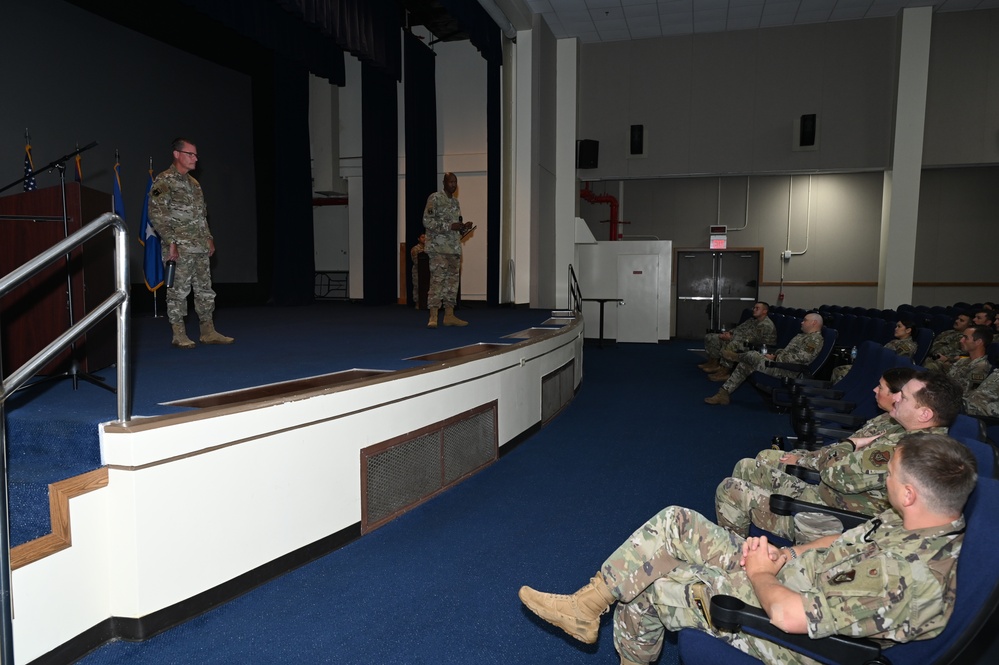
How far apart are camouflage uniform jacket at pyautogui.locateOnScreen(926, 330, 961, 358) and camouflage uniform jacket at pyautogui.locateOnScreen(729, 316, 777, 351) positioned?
1410 mm

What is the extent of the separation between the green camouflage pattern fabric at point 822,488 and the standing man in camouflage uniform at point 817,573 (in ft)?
1.31

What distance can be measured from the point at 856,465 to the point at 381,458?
6.11 feet

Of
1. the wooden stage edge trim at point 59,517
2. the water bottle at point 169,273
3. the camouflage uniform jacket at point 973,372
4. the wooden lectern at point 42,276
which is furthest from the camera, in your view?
the camouflage uniform jacket at point 973,372

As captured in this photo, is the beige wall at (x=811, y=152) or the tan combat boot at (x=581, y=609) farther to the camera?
the beige wall at (x=811, y=152)

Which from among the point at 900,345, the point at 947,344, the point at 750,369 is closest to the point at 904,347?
the point at 900,345

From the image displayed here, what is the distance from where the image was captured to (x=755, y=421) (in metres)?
5.12

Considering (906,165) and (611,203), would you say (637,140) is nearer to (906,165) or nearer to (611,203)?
(611,203)

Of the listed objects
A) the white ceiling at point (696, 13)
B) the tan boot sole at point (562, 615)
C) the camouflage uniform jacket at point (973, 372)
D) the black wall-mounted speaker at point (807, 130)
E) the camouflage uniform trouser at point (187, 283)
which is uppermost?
the white ceiling at point (696, 13)

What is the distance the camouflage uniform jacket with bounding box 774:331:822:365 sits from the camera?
205 inches

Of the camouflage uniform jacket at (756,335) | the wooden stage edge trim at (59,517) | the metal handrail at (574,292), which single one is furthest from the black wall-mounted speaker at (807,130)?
the wooden stage edge trim at (59,517)

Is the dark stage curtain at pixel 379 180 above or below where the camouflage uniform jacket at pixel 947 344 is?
above

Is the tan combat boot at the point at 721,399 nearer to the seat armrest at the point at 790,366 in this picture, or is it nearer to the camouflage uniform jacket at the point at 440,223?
the seat armrest at the point at 790,366

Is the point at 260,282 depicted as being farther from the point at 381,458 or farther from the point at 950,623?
the point at 950,623

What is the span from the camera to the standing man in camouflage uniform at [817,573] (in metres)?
1.31
